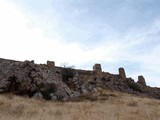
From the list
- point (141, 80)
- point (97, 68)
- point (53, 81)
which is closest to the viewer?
point (53, 81)

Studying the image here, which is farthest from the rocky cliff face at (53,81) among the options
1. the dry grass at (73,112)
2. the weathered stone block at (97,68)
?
the dry grass at (73,112)

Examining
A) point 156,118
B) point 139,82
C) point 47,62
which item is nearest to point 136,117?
point 156,118

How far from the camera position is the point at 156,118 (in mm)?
10398

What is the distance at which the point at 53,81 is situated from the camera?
23.6 meters

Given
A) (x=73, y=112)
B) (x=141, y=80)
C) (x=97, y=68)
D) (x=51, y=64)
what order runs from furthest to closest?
1. (x=141, y=80)
2. (x=97, y=68)
3. (x=51, y=64)
4. (x=73, y=112)

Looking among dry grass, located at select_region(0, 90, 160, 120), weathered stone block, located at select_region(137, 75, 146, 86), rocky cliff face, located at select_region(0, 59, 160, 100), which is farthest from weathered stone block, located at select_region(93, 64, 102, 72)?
dry grass, located at select_region(0, 90, 160, 120)

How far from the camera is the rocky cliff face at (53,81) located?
2173 cm

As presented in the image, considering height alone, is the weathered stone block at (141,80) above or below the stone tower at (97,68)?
below

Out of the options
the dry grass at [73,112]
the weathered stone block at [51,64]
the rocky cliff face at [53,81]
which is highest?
the weathered stone block at [51,64]

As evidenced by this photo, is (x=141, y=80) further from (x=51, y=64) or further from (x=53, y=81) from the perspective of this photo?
(x=53, y=81)

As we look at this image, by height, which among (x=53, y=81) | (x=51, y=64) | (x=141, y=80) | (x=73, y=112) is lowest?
(x=73, y=112)

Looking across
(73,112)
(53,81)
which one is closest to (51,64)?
(53,81)

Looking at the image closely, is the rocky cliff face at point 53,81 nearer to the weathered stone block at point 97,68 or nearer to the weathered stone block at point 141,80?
the weathered stone block at point 97,68

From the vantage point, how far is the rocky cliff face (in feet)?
71.3
